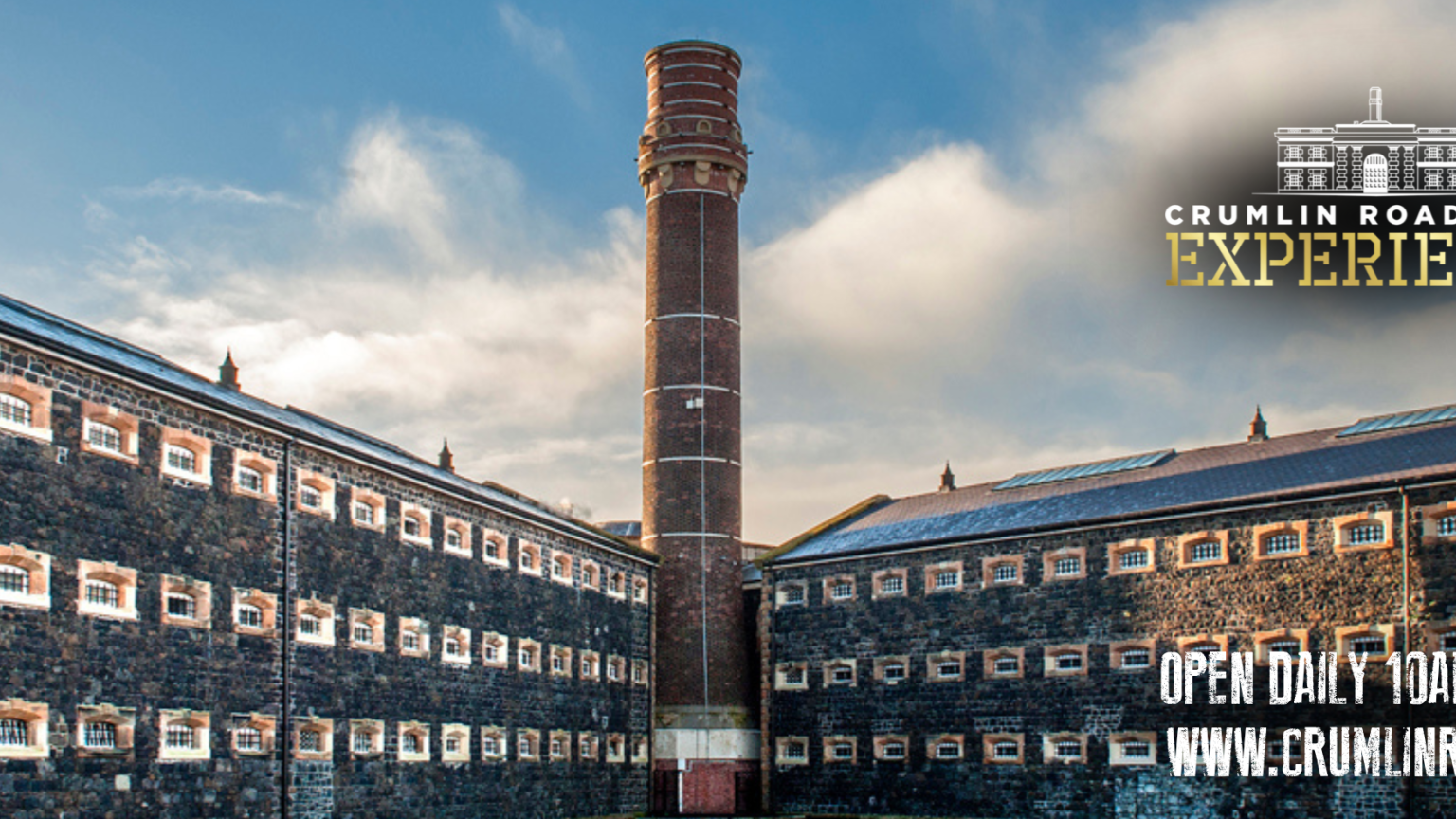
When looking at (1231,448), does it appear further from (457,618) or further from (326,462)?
(326,462)

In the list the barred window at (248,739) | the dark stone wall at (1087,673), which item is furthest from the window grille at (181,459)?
the dark stone wall at (1087,673)

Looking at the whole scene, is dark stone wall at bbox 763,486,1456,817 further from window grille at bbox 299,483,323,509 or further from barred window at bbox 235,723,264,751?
barred window at bbox 235,723,264,751

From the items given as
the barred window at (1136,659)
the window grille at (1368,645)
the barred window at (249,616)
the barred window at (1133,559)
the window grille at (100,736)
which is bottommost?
the window grille at (100,736)

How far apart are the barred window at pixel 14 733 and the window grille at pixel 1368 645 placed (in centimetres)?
2725

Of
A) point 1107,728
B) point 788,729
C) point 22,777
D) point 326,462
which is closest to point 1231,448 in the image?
point 1107,728

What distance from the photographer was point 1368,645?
33438mm

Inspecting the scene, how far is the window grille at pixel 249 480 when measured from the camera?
2883 centimetres

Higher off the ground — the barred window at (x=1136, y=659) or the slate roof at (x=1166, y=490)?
the slate roof at (x=1166, y=490)

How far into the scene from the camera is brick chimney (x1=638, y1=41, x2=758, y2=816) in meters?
45.1

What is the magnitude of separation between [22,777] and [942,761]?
972 inches

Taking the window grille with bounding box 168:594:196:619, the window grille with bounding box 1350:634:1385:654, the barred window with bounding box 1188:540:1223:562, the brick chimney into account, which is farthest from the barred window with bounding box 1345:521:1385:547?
the window grille with bounding box 168:594:196:619

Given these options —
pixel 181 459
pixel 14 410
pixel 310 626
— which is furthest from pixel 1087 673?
pixel 14 410

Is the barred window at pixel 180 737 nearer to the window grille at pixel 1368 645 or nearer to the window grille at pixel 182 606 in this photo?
the window grille at pixel 182 606

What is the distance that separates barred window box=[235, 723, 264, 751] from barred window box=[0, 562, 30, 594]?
555 cm
